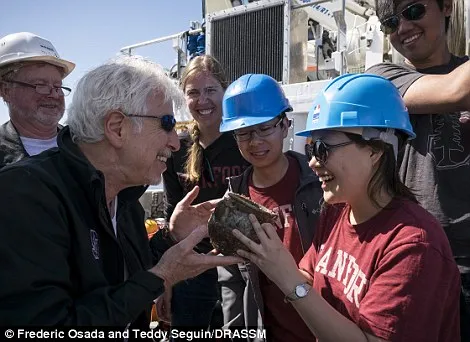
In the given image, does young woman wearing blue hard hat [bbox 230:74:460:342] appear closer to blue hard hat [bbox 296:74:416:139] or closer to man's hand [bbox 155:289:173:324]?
blue hard hat [bbox 296:74:416:139]

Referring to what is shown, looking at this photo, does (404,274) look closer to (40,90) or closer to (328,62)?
(40,90)

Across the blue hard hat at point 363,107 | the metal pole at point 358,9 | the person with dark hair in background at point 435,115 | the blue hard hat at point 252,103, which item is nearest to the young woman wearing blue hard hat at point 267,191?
the blue hard hat at point 252,103

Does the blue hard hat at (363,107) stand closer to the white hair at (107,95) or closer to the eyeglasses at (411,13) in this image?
the eyeglasses at (411,13)

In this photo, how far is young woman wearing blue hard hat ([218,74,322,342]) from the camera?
2.54m

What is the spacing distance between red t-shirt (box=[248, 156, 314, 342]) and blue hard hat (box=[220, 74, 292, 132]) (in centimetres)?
35

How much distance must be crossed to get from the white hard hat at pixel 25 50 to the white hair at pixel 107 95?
1751 mm

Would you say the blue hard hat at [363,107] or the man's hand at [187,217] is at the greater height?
the blue hard hat at [363,107]

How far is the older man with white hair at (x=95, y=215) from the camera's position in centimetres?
164

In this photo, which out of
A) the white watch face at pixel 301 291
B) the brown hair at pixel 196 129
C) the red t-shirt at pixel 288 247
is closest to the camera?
the white watch face at pixel 301 291

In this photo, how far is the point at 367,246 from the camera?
178cm

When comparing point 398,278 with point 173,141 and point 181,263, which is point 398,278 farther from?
point 173,141

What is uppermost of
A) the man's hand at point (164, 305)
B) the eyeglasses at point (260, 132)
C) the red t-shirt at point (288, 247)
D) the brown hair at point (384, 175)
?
the eyeglasses at point (260, 132)

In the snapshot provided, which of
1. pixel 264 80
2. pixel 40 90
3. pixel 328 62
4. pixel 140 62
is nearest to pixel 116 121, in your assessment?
pixel 140 62

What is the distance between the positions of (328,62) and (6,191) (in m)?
6.25
